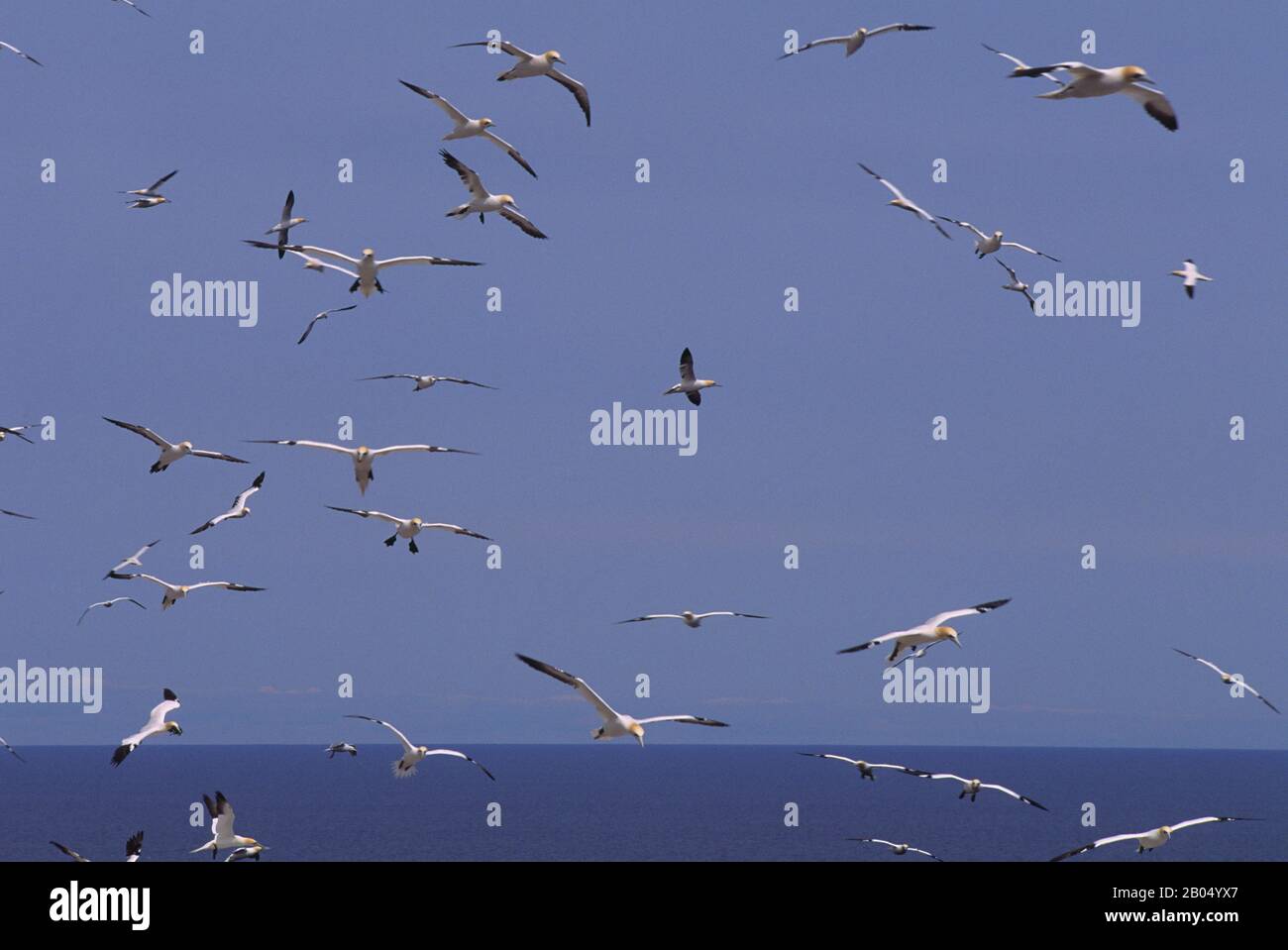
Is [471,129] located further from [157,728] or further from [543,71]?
[157,728]

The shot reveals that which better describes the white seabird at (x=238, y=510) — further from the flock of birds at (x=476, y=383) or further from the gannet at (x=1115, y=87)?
the gannet at (x=1115, y=87)

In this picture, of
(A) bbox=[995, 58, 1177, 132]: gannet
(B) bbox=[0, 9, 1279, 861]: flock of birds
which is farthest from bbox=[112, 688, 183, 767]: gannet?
(A) bbox=[995, 58, 1177, 132]: gannet

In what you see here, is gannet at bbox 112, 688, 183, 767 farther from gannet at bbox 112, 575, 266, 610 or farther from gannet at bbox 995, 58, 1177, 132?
gannet at bbox 995, 58, 1177, 132

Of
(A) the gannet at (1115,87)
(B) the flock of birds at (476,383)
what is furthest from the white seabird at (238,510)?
(A) the gannet at (1115,87)

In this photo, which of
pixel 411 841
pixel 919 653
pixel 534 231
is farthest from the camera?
pixel 411 841

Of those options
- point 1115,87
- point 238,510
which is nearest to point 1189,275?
point 1115,87
